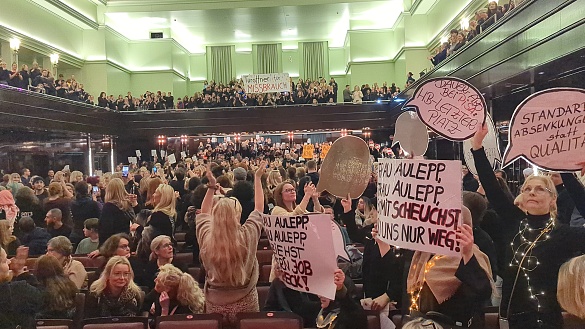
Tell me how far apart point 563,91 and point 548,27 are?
17.3 feet

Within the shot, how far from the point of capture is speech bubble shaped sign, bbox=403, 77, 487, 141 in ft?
14.2

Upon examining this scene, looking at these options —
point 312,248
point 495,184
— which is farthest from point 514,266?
point 312,248

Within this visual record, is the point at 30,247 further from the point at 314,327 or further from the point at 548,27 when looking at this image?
the point at 548,27

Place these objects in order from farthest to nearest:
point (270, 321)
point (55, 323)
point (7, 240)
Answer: point (7, 240)
point (55, 323)
point (270, 321)

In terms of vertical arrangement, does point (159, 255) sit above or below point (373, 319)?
above

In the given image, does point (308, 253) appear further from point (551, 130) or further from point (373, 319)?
point (551, 130)

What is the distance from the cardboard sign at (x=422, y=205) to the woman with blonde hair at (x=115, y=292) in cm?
232

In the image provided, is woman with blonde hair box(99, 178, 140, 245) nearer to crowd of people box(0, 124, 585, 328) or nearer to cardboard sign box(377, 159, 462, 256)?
crowd of people box(0, 124, 585, 328)

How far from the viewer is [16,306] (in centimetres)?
455

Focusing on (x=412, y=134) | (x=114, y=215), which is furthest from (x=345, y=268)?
(x=114, y=215)

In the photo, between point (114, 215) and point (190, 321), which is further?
point (114, 215)

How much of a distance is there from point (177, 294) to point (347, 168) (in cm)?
195

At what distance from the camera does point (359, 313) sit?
410cm

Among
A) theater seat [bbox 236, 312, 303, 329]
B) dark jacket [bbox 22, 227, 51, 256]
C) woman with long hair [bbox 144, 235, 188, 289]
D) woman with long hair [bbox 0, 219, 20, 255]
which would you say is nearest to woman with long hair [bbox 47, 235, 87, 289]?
woman with long hair [bbox 0, 219, 20, 255]
